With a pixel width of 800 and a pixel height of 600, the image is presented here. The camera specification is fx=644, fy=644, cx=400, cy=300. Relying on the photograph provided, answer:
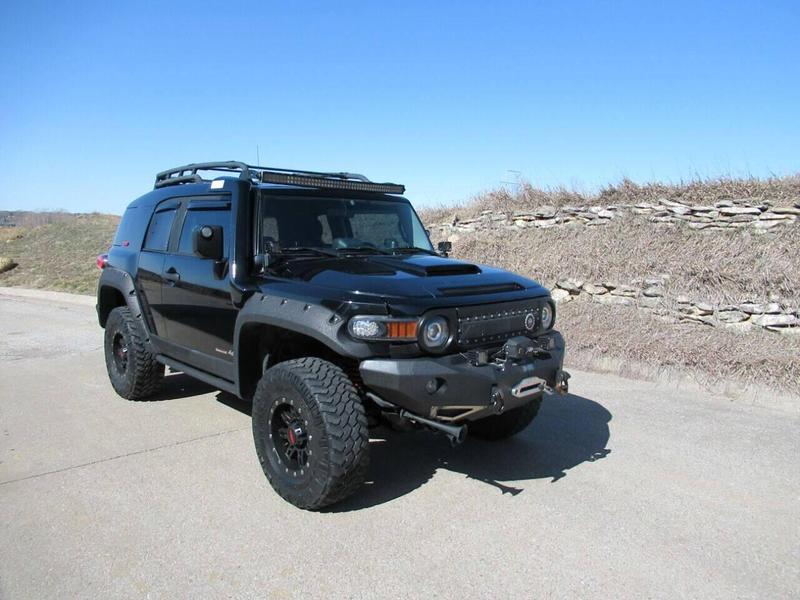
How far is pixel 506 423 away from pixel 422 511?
1.33 metres

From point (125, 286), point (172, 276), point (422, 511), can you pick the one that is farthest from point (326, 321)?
point (125, 286)

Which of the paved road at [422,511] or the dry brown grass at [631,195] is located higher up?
the dry brown grass at [631,195]

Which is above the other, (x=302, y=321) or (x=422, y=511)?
(x=302, y=321)

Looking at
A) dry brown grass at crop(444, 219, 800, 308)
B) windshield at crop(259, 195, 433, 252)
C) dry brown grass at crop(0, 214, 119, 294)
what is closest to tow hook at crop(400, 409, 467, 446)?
windshield at crop(259, 195, 433, 252)

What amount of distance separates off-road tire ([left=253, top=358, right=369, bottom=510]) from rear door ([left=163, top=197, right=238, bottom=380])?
88 centimetres

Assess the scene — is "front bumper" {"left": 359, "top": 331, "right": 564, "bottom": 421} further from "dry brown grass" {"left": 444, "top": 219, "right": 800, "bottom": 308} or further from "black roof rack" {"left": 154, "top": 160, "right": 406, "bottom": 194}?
"dry brown grass" {"left": 444, "top": 219, "right": 800, "bottom": 308}

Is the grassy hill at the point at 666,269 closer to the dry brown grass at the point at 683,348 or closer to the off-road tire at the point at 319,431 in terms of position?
the dry brown grass at the point at 683,348

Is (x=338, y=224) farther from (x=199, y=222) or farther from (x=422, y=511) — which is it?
(x=422, y=511)

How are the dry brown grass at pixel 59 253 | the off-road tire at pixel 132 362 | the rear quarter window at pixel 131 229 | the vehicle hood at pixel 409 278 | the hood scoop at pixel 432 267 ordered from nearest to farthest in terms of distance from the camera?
1. the vehicle hood at pixel 409 278
2. the hood scoop at pixel 432 267
3. the off-road tire at pixel 132 362
4. the rear quarter window at pixel 131 229
5. the dry brown grass at pixel 59 253

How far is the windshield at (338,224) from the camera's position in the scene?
4695mm

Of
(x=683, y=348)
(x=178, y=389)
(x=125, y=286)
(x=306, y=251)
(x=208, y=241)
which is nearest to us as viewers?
(x=208, y=241)

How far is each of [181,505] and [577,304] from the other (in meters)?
7.09

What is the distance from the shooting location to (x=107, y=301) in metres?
6.91

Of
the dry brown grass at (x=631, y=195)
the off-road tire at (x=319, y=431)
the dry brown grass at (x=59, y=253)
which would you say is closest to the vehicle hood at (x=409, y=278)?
the off-road tire at (x=319, y=431)
